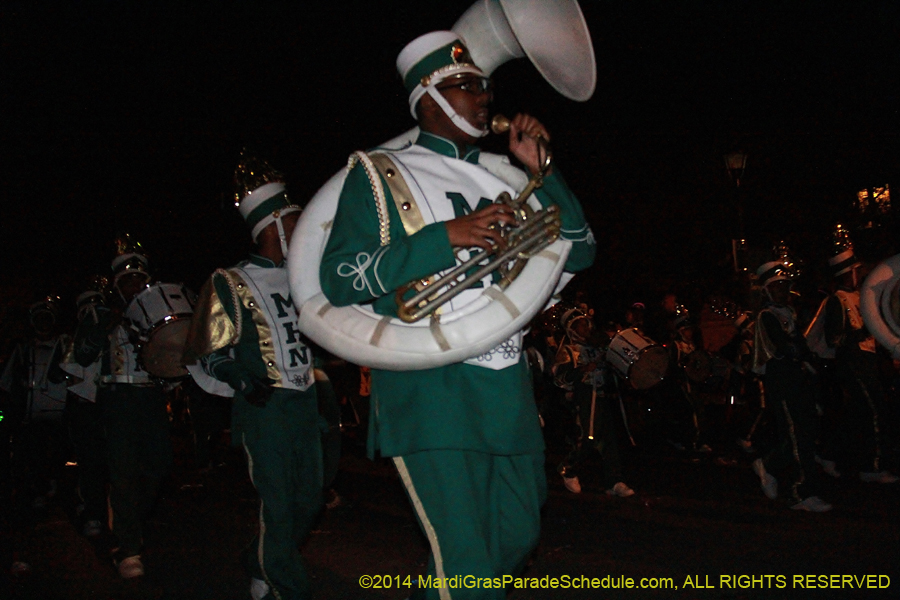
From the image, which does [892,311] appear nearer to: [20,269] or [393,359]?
[393,359]

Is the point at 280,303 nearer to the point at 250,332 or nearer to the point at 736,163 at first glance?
the point at 250,332

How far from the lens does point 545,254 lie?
123 inches

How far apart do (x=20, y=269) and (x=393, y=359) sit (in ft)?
71.0

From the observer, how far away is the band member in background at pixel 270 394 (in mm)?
5055

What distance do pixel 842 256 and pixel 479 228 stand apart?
780 centimetres

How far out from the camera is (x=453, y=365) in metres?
3.17

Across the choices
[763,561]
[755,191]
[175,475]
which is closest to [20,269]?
[175,475]

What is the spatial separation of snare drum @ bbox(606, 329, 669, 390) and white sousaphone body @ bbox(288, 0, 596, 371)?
22.3 feet

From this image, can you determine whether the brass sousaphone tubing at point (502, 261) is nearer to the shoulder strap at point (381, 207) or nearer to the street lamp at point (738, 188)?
the shoulder strap at point (381, 207)

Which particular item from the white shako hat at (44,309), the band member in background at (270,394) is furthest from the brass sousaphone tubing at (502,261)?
the white shako hat at (44,309)

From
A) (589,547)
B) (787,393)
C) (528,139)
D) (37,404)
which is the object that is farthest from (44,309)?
(528,139)

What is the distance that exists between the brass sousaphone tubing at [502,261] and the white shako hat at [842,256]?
7.43 metres

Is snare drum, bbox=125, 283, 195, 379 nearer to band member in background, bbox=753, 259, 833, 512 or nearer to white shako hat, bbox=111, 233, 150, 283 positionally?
white shako hat, bbox=111, 233, 150, 283

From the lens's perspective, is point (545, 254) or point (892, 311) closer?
point (545, 254)
